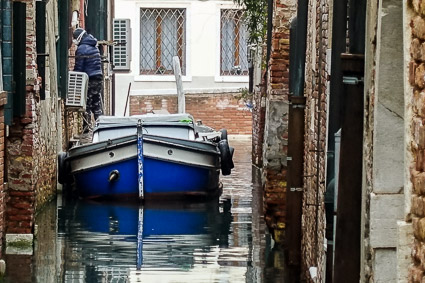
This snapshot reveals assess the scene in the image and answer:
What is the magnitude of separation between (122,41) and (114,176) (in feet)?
47.3

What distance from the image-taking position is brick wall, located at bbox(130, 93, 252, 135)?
40281 millimetres

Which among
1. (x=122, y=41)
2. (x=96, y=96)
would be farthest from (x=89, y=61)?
(x=122, y=41)

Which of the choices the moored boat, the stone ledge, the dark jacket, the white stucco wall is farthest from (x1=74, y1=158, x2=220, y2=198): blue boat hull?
the white stucco wall

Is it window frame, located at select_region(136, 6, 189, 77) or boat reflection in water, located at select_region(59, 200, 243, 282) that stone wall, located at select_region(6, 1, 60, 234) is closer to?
boat reflection in water, located at select_region(59, 200, 243, 282)

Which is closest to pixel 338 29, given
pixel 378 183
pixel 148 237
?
pixel 378 183

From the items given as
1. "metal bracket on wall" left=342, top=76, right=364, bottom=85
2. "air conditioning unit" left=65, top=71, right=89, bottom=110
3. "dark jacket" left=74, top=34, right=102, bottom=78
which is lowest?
"air conditioning unit" left=65, top=71, right=89, bottom=110

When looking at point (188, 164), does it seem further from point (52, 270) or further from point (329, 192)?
point (329, 192)

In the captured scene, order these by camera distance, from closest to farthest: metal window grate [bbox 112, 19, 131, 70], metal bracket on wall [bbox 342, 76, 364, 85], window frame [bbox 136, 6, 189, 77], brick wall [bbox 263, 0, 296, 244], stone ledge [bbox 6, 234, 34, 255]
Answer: metal bracket on wall [bbox 342, 76, 364, 85] → stone ledge [bbox 6, 234, 34, 255] → brick wall [bbox 263, 0, 296, 244] → metal window grate [bbox 112, 19, 131, 70] → window frame [bbox 136, 6, 189, 77]

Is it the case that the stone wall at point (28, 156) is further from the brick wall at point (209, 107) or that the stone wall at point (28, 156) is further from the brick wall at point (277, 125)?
the brick wall at point (209, 107)

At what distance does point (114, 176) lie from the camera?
22.7 metres

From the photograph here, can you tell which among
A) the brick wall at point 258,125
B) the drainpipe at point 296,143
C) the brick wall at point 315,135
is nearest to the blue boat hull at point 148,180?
the brick wall at point 258,125

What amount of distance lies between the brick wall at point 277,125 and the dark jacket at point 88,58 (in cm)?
936

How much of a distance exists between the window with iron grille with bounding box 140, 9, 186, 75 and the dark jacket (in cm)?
1463

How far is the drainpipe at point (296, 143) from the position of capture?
13523mm
